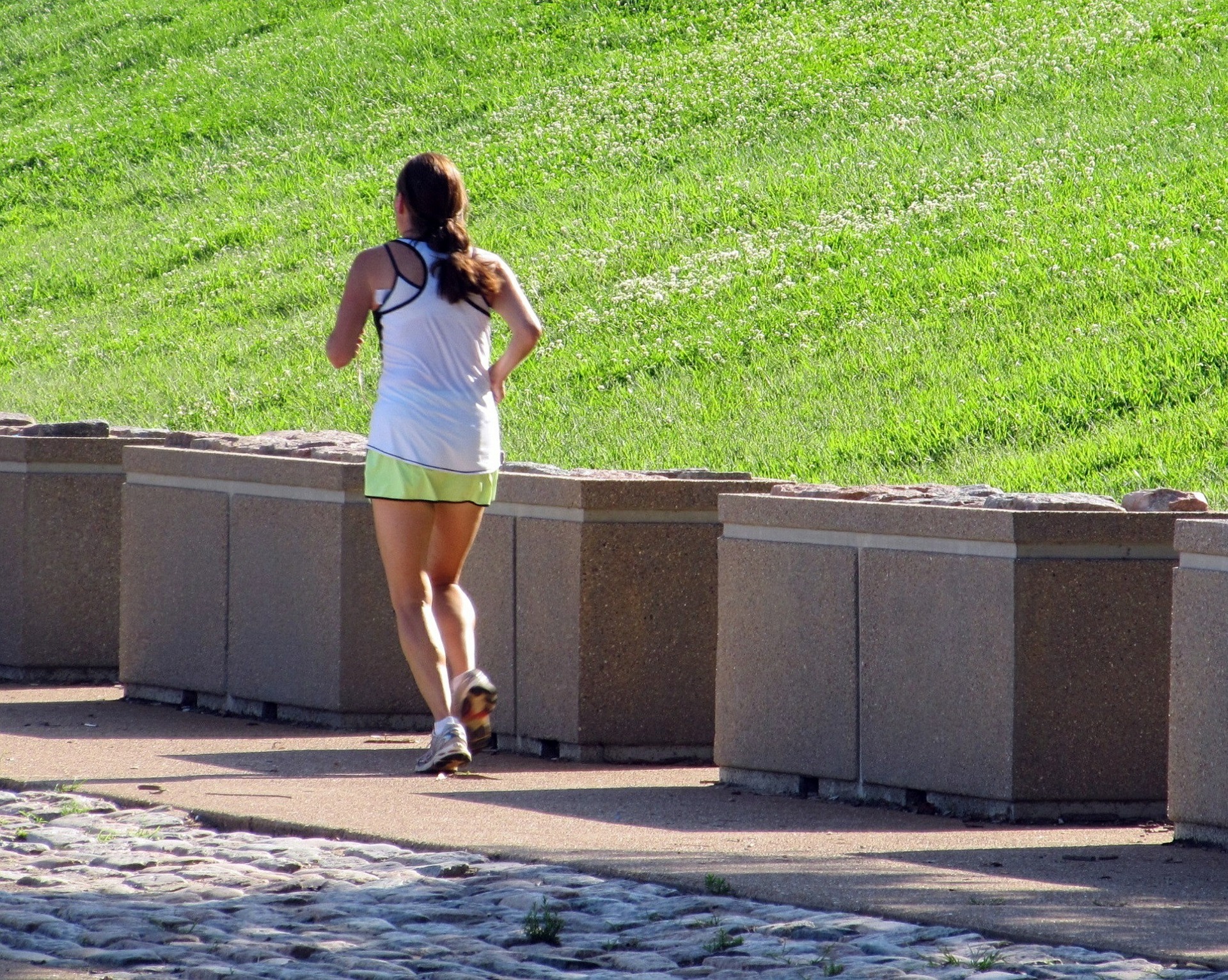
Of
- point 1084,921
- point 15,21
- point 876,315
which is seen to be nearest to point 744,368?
point 876,315

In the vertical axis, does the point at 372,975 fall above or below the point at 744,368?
below

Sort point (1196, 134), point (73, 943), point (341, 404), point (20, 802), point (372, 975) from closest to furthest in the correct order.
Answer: point (372, 975)
point (73, 943)
point (20, 802)
point (341, 404)
point (1196, 134)

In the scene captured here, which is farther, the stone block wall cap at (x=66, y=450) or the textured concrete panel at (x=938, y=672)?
the stone block wall cap at (x=66, y=450)

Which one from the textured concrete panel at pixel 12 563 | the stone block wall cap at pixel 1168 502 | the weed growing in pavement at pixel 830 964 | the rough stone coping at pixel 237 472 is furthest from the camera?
the textured concrete panel at pixel 12 563

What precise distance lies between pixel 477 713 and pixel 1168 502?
2295 mm

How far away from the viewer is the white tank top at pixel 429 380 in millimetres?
6652

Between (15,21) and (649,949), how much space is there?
36.8m

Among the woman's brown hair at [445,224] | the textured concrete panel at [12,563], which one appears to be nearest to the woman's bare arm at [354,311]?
the woman's brown hair at [445,224]

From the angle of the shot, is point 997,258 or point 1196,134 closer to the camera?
point 997,258

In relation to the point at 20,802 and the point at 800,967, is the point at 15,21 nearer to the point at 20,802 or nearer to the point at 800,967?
the point at 20,802

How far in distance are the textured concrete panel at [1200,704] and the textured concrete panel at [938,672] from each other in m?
0.55

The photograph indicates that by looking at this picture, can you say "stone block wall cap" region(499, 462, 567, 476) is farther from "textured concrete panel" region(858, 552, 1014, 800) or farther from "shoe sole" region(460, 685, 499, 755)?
"textured concrete panel" region(858, 552, 1014, 800)

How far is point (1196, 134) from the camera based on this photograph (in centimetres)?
1989

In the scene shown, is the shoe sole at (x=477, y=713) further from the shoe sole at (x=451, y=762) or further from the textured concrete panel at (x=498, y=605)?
the textured concrete panel at (x=498, y=605)
